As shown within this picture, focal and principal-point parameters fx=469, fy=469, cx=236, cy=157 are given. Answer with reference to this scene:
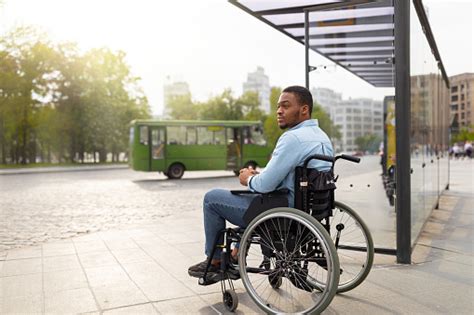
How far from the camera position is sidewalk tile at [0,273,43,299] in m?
4.14

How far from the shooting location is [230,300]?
11.7ft

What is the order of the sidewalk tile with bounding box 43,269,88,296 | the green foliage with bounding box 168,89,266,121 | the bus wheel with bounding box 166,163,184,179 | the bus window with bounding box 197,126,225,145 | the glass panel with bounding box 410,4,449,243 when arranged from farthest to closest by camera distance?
the green foliage with bounding box 168,89,266,121 → the bus window with bounding box 197,126,225,145 → the bus wheel with bounding box 166,163,184,179 → the glass panel with bounding box 410,4,449,243 → the sidewalk tile with bounding box 43,269,88,296

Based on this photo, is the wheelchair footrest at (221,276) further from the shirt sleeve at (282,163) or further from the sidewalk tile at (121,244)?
the sidewalk tile at (121,244)

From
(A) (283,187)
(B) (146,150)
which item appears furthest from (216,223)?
(B) (146,150)

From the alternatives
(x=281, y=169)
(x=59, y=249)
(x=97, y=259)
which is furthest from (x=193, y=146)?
(x=281, y=169)

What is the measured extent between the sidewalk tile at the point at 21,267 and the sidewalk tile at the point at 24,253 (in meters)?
0.17

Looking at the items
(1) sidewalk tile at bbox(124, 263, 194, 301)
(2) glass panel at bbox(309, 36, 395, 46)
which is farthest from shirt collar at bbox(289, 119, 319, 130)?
(2) glass panel at bbox(309, 36, 395, 46)

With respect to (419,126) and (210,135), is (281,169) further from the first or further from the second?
(210,135)

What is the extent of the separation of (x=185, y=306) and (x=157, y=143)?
18.2 m

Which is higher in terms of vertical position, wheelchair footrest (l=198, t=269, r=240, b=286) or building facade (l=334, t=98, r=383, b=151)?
building facade (l=334, t=98, r=383, b=151)

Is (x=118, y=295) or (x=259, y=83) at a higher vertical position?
(x=259, y=83)

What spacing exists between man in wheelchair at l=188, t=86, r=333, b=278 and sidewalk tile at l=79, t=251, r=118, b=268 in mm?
1758

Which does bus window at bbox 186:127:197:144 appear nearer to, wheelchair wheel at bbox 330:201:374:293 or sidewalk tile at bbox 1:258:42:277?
sidewalk tile at bbox 1:258:42:277

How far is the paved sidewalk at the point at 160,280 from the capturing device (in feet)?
12.2
